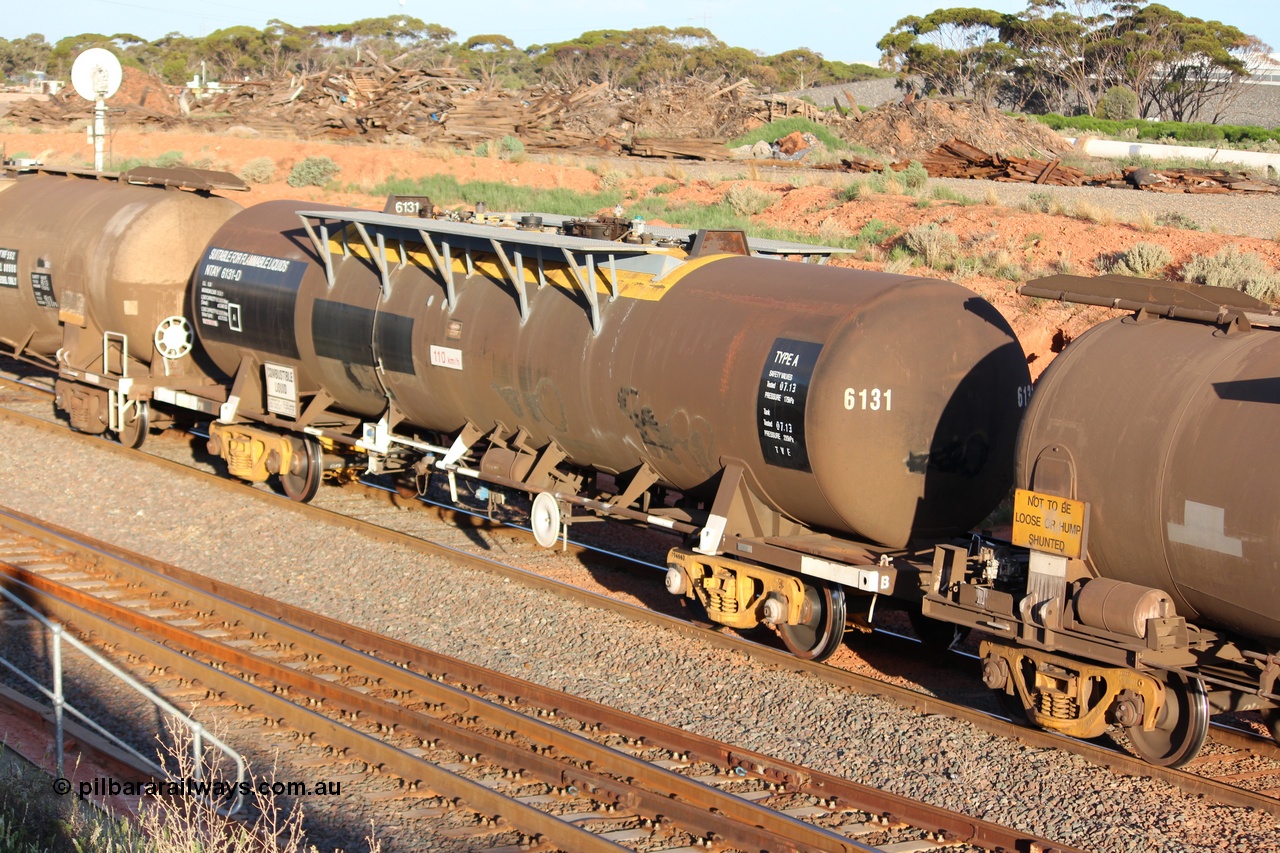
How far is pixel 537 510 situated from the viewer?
12742 millimetres

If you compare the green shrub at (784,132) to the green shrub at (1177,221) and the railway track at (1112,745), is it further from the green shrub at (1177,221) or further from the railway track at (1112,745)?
the railway track at (1112,745)

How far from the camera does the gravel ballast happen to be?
843cm

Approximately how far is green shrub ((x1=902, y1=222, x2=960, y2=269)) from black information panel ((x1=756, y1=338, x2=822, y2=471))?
51.9 feet

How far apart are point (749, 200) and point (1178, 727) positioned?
2503 cm

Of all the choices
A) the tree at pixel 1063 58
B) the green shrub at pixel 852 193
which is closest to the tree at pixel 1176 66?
the tree at pixel 1063 58

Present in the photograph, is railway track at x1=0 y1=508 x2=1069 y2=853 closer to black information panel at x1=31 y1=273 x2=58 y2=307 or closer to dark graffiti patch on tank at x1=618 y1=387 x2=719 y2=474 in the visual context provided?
dark graffiti patch on tank at x1=618 y1=387 x2=719 y2=474

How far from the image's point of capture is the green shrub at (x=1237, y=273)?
829 inches

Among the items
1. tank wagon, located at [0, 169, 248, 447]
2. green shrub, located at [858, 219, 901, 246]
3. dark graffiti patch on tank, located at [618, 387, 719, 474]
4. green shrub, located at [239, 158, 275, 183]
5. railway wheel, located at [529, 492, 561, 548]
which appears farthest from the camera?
green shrub, located at [239, 158, 275, 183]

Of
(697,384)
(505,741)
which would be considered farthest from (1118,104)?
(505,741)

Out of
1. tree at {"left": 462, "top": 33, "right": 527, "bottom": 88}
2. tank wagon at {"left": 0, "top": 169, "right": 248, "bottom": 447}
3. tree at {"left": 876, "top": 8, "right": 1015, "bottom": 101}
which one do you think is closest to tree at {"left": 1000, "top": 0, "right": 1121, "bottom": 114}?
tree at {"left": 876, "top": 8, "right": 1015, "bottom": 101}

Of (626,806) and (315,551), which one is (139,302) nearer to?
(315,551)

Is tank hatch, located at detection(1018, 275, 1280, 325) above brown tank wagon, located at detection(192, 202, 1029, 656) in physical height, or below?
above
